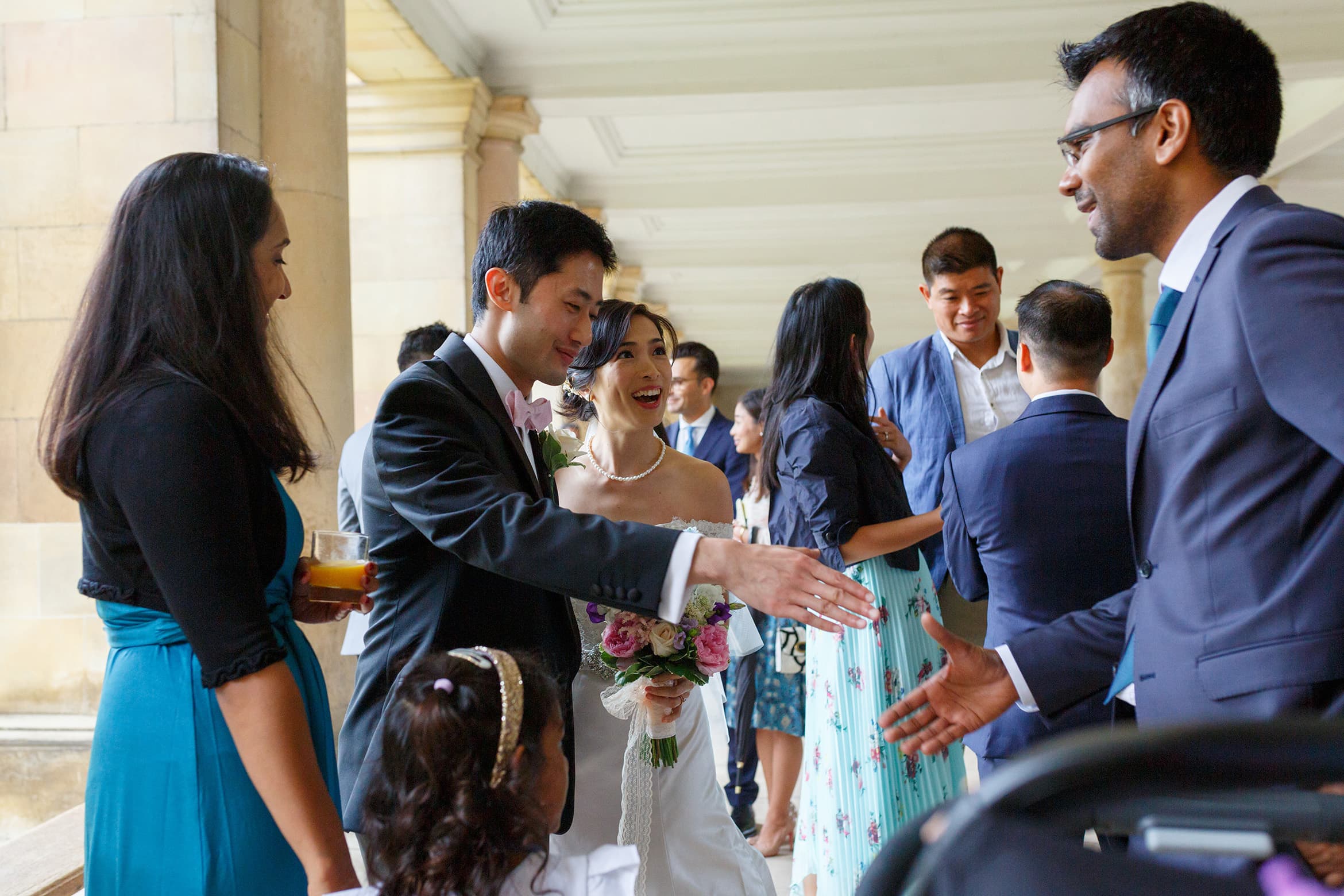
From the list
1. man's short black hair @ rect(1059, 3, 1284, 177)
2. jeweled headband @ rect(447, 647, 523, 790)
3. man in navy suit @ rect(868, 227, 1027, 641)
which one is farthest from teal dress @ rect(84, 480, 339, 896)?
man in navy suit @ rect(868, 227, 1027, 641)

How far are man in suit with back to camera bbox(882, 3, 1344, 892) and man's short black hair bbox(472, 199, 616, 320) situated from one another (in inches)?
36.6

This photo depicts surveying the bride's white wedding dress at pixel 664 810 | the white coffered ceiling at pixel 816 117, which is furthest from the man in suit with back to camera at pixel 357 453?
the white coffered ceiling at pixel 816 117

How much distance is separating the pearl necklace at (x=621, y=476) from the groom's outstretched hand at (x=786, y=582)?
4.89 feet

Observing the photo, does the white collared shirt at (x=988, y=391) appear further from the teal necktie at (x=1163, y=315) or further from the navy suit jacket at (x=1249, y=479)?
the navy suit jacket at (x=1249, y=479)

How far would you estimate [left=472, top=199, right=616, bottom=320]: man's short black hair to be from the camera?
2141mm

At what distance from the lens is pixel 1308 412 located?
1225 millimetres

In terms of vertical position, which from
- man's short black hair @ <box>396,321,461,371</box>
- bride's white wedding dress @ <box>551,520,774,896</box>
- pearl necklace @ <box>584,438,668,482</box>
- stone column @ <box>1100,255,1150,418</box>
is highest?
stone column @ <box>1100,255,1150,418</box>

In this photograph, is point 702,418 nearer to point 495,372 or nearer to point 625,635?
point 625,635

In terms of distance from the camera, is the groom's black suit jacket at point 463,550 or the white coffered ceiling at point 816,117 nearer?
the groom's black suit jacket at point 463,550

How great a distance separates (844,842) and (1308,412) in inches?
91.9

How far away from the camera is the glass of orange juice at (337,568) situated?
1.79 m

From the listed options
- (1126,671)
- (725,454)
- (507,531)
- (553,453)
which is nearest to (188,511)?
(507,531)

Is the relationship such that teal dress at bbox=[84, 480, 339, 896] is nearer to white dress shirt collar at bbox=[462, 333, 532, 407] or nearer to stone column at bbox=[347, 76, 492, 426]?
white dress shirt collar at bbox=[462, 333, 532, 407]

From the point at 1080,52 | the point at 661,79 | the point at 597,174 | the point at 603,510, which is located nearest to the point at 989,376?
the point at 603,510
